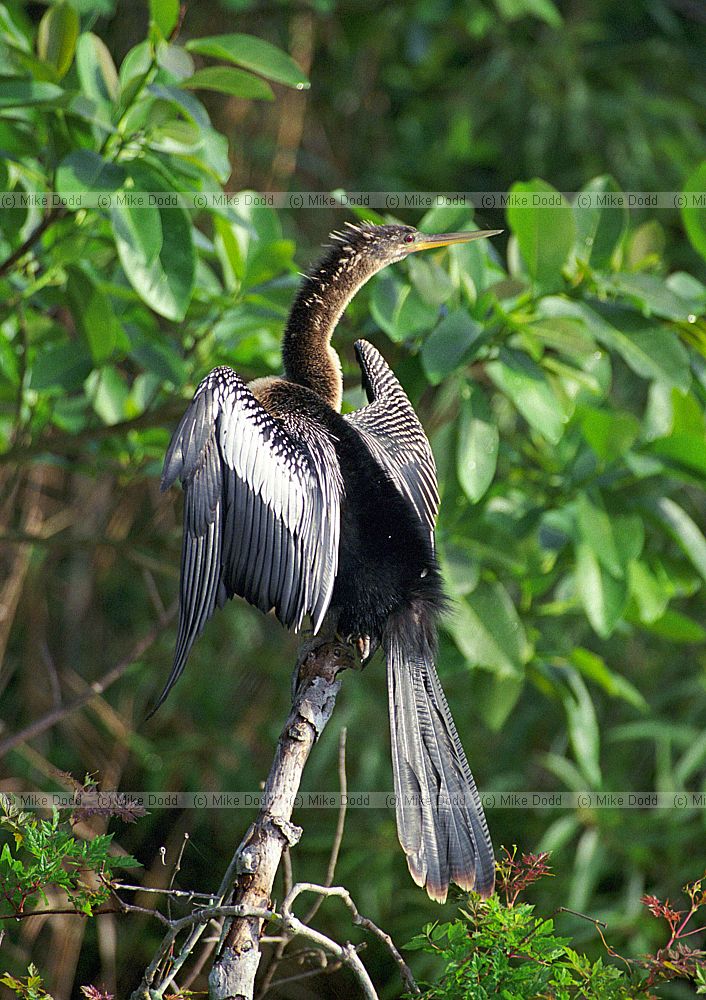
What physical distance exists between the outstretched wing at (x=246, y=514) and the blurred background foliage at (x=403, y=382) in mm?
438

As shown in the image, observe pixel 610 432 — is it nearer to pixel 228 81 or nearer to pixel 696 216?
pixel 696 216

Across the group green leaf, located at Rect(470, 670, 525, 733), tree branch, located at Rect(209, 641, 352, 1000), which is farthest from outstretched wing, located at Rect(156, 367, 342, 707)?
green leaf, located at Rect(470, 670, 525, 733)

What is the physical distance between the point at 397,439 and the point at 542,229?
0.53 m

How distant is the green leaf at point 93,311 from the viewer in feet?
7.29

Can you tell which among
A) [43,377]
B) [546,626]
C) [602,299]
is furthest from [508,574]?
[43,377]

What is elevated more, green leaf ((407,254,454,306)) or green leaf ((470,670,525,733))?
green leaf ((407,254,454,306))

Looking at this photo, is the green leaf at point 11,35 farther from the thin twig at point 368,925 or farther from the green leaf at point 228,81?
the thin twig at point 368,925

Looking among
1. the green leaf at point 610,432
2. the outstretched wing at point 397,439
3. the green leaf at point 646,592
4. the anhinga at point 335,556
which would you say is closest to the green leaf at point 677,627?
the green leaf at point 646,592

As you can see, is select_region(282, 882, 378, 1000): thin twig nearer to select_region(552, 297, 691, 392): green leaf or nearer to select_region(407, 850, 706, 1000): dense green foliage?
select_region(407, 850, 706, 1000): dense green foliage

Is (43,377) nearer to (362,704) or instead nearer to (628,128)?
(362,704)

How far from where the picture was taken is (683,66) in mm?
4875

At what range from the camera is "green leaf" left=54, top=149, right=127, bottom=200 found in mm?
1939

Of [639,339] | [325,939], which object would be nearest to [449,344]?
[639,339]

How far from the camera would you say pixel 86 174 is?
77.8 inches
